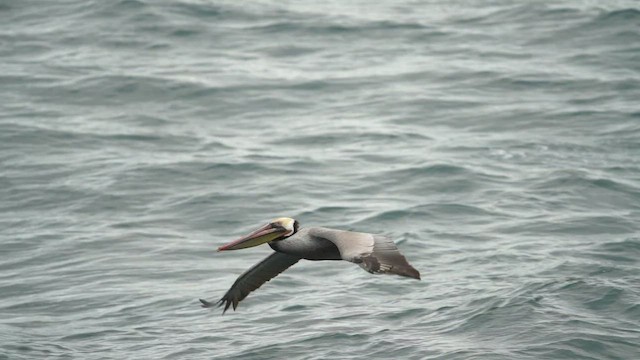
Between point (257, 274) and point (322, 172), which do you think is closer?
point (257, 274)

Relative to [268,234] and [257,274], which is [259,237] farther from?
[257,274]

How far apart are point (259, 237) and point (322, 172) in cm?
905

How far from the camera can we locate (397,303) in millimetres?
16781

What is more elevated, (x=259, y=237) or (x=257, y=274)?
(x=259, y=237)

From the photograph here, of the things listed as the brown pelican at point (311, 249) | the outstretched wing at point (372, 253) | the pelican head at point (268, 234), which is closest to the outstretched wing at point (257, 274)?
the brown pelican at point (311, 249)

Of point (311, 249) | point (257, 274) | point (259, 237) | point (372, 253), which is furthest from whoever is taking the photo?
point (257, 274)

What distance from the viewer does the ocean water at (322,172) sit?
1602cm

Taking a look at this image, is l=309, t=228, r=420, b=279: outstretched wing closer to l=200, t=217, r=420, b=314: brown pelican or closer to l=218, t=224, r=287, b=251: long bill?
l=200, t=217, r=420, b=314: brown pelican

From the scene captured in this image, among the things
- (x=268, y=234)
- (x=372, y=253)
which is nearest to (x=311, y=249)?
(x=268, y=234)

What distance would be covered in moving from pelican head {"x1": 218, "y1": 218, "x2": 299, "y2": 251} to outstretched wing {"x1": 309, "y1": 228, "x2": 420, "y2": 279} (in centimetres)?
43

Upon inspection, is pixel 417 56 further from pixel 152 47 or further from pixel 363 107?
pixel 152 47

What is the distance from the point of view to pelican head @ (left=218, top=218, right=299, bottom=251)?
12.8 m

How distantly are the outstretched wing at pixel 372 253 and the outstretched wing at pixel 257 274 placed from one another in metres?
1.37

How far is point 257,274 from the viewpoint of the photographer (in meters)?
14.1
